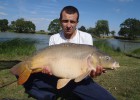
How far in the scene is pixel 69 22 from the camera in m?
4.01

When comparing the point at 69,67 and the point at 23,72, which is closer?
the point at 69,67

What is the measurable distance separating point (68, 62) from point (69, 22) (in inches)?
31.1

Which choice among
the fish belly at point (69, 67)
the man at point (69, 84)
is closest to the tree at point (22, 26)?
the man at point (69, 84)

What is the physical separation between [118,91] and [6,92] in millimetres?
2405

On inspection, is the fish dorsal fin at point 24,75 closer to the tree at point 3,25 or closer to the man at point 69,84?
the man at point 69,84

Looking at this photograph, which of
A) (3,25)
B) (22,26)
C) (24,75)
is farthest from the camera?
(22,26)

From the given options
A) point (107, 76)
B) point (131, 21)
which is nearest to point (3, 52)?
point (107, 76)

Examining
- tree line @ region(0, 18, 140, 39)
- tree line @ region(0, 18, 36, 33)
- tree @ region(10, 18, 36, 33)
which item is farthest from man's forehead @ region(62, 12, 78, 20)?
tree @ region(10, 18, 36, 33)

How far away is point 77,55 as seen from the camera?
3.47 metres

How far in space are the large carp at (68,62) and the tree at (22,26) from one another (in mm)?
67064

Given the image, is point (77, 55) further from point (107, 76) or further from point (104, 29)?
point (104, 29)

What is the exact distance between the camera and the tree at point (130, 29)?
74.9m

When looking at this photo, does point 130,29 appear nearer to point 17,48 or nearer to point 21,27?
point 21,27

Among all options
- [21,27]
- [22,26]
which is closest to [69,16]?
[21,27]
